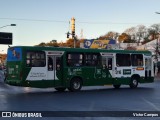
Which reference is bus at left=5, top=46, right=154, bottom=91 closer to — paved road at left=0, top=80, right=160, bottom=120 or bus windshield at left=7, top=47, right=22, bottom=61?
bus windshield at left=7, top=47, right=22, bottom=61

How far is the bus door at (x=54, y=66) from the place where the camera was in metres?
24.1

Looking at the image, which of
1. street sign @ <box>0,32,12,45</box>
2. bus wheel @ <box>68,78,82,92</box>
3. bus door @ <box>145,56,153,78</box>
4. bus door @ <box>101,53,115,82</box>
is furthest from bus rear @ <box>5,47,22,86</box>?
street sign @ <box>0,32,12,45</box>

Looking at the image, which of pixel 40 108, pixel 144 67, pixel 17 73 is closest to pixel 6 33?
pixel 144 67

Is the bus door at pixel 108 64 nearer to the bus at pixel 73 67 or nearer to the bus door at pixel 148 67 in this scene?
the bus at pixel 73 67

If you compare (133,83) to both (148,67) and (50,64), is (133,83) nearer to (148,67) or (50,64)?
(148,67)

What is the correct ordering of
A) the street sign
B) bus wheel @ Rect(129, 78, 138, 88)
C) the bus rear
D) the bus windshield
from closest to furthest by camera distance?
the bus rear
the bus windshield
bus wheel @ Rect(129, 78, 138, 88)
the street sign

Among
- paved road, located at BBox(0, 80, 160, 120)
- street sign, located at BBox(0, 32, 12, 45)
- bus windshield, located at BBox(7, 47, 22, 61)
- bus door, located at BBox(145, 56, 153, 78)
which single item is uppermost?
street sign, located at BBox(0, 32, 12, 45)

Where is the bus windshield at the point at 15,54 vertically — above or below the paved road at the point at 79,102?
above

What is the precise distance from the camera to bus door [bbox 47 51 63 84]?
951 inches

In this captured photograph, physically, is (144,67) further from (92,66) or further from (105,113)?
(105,113)

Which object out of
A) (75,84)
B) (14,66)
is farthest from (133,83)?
(14,66)

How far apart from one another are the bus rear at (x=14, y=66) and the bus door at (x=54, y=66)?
6.10 feet

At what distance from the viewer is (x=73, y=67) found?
25.4 m

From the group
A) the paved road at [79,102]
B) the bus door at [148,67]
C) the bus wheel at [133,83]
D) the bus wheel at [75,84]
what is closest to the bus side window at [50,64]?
the bus wheel at [75,84]
